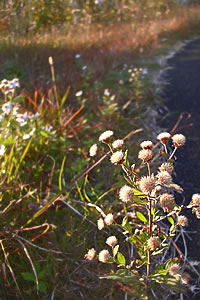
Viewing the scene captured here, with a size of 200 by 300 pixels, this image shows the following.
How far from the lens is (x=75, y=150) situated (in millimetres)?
2715

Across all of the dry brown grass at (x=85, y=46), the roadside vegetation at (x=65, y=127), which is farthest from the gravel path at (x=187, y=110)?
the dry brown grass at (x=85, y=46)

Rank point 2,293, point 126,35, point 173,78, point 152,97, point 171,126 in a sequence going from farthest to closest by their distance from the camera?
point 126,35, point 173,78, point 152,97, point 171,126, point 2,293

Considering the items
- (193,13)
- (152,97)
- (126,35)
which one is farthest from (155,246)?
(193,13)

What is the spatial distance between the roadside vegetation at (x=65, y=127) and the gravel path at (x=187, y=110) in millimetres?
183

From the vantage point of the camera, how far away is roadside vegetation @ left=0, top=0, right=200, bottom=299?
1810mm

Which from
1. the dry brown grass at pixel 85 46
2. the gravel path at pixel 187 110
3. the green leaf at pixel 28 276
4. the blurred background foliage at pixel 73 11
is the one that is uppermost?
the blurred background foliage at pixel 73 11

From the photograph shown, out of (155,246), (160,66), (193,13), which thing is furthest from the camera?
(193,13)

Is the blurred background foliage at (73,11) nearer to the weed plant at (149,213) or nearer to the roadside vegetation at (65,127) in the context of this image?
the roadside vegetation at (65,127)

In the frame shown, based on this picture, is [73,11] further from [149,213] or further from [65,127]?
[149,213]

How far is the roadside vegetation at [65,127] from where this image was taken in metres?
1.81

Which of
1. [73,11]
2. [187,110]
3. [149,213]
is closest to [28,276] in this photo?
[149,213]

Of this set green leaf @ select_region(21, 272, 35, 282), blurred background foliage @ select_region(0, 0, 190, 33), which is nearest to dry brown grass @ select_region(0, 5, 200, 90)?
blurred background foliage @ select_region(0, 0, 190, 33)

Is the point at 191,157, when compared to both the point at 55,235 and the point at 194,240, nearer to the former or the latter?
the point at 194,240

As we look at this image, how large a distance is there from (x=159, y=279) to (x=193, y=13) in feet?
25.9
